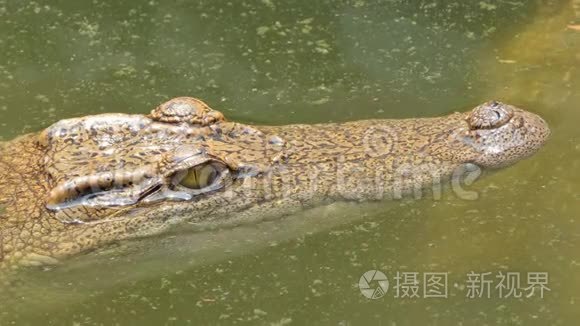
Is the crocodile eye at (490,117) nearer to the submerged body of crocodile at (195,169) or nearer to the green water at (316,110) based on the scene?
the submerged body of crocodile at (195,169)

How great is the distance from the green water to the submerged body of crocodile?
13cm

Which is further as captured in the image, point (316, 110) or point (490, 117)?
point (316, 110)

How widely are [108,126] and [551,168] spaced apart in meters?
2.57

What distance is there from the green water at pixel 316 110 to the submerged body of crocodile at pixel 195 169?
5.1 inches

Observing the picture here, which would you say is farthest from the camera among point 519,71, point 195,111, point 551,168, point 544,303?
point 519,71

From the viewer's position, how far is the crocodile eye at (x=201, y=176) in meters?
4.07

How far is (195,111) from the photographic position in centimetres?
433

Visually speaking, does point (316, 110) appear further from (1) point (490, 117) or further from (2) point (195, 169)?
(2) point (195, 169)

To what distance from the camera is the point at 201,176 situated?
162 inches

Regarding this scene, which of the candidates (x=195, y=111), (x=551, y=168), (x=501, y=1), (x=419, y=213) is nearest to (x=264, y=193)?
(x=195, y=111)

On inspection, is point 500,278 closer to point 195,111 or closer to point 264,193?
point 264,193

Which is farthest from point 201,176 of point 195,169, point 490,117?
point 490,117

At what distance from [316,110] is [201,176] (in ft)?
5.22

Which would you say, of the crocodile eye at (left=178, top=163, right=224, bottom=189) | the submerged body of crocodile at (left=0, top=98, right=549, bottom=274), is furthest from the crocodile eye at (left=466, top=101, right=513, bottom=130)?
the crocodile eye at (left=178, top=163, right=224, bottom=189)
